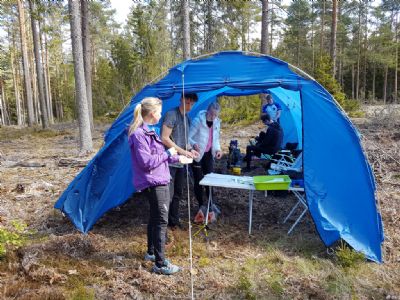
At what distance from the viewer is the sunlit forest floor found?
3061mm

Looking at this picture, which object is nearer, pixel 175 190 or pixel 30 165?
pixel 175 190

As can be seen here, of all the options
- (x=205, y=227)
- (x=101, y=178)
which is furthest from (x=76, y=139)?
(x=205, y=227)

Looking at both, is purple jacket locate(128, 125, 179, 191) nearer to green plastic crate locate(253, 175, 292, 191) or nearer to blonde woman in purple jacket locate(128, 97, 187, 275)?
blonde woman in purple jacket locate(128, 97, 187, 275)

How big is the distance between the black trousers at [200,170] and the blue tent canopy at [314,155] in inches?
35.2

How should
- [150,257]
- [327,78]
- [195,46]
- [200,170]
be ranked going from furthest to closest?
1. [195,46]
2. [327,78]
3. [200,170]
4. [150,257]

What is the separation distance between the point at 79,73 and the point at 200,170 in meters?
5.83

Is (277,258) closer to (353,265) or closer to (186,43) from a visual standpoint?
(353,265)

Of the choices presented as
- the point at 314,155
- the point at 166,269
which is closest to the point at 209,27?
the point at 314,155

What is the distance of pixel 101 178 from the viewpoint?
4590 millimetres

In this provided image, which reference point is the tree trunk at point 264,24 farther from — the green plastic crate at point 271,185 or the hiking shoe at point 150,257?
the hiking shoe at point 150,257

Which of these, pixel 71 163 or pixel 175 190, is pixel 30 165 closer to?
pixel 71 163

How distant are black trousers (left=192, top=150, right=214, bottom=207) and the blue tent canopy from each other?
2.93 ft

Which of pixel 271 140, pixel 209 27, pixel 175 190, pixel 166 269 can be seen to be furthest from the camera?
pixel 209 27

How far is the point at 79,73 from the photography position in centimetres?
903
